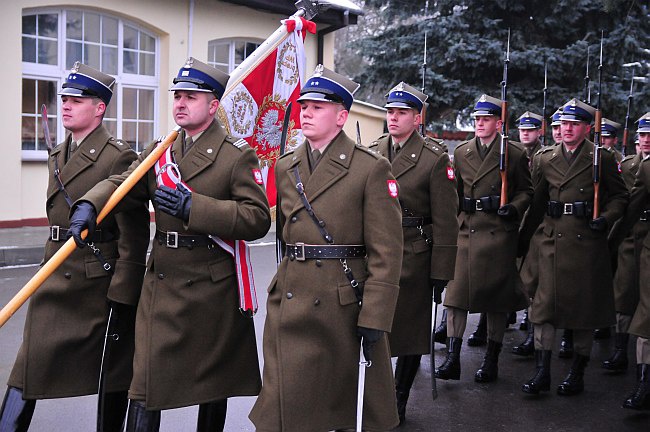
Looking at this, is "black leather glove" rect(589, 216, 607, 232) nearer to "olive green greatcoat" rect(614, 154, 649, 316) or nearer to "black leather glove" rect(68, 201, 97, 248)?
"olive green greatcoat" rect(614, 154, 649, 316)

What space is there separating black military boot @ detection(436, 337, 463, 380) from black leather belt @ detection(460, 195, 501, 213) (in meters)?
1.10

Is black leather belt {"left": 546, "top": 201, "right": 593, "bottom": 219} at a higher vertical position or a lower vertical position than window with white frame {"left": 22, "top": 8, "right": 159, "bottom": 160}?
lower

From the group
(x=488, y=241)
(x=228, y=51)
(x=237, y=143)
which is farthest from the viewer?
(x=228, y=51)

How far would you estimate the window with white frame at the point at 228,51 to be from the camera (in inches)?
702

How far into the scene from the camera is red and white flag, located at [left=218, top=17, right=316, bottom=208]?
529cm

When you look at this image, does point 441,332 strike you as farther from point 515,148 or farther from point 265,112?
point 265,112

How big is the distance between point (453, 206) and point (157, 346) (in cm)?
237

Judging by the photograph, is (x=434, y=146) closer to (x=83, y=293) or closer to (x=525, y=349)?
(x=83, y=293)

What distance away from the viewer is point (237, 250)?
4.64 m

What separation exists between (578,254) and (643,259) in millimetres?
658

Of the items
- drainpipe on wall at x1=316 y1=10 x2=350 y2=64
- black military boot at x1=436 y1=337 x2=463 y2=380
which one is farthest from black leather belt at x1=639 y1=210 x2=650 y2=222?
drainpipe on wall at x1=316 y1=10 x2=350 y2=64

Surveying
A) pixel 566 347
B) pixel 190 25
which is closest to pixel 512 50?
pixel 190 25

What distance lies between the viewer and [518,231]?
765cm

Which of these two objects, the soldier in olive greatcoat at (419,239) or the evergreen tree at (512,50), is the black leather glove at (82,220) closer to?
the soldier in olive greatcoat at (419,239)
